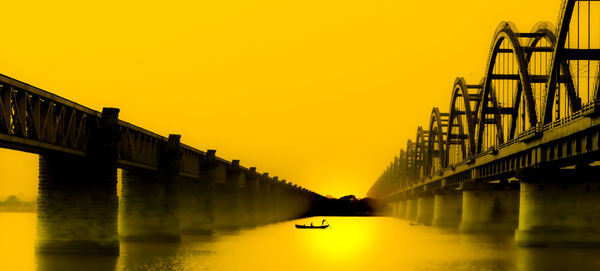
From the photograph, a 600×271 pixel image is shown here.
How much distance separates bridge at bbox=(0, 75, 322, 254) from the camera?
159ft

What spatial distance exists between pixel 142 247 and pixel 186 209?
26956 millimetres

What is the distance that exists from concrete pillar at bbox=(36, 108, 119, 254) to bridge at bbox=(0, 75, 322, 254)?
66 mm

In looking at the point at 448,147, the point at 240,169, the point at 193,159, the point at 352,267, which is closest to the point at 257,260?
the point at 352,267

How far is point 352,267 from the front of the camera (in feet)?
201

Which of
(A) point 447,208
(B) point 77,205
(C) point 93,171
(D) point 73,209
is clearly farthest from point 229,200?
(D) point 73,209

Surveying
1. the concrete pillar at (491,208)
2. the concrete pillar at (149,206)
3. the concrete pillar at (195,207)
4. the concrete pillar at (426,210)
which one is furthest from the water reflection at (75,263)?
the concrete pillar at (426,210)

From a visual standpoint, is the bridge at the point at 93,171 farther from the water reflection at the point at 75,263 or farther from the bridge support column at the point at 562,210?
the bridge support column at the point at 562,210

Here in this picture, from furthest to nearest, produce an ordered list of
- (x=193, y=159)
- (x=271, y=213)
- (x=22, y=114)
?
(x=271, y=213) → (x=193, y=159) → (x=22, y=114)

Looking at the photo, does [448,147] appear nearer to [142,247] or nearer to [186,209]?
[186,209]

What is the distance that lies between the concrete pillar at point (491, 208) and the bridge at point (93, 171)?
125 feet

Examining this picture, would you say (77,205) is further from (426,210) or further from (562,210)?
(426,210)

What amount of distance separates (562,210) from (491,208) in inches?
1650

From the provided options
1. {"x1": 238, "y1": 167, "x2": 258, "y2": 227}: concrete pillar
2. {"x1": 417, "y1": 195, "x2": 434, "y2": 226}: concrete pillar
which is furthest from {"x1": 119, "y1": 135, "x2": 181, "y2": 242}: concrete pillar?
{"x1": 417, "y1": 195, "x2": 434, "y2": 226}: concrete pillar

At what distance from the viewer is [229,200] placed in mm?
128875
